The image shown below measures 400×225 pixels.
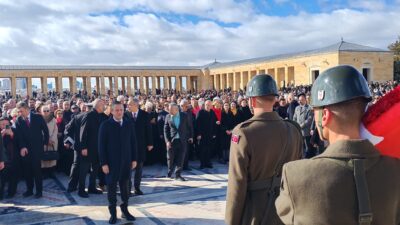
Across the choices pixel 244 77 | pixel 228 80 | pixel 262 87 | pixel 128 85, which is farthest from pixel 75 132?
pixel 228 80

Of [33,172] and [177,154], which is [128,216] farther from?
[177,154]

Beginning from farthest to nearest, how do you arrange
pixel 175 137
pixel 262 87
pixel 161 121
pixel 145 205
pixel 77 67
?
pixel 77 67
pixel 161 121
pixel 175 137
pixel 145 205
pixel 262 87

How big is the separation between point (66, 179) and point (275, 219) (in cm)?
728

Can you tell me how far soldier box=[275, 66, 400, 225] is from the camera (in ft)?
5.00

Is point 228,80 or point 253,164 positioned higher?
point 228,80

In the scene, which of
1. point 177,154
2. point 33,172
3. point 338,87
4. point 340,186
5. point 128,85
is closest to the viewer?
point 340,186

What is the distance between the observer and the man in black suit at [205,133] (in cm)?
994

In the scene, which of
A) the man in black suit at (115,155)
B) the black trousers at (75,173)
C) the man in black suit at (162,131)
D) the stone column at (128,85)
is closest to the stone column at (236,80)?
the stone column at (128,85)

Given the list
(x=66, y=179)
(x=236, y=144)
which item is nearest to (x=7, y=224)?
(x=66, y=179)

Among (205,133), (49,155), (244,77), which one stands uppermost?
(244,77)

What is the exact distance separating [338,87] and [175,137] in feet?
23.4

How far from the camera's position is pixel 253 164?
9.79 ft

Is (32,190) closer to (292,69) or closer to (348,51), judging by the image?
(348,51)

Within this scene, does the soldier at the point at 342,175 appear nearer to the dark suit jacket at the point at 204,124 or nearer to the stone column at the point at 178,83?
the dark suit jacket at the point at 204,124
